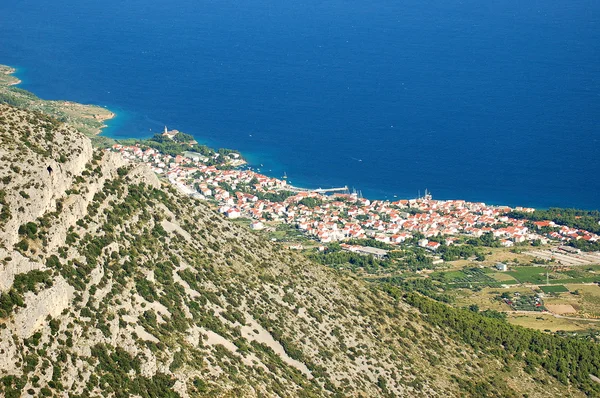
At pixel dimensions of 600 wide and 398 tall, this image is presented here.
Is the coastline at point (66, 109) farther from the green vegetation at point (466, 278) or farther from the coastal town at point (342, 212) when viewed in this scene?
the green vegetation at point (466, 278)

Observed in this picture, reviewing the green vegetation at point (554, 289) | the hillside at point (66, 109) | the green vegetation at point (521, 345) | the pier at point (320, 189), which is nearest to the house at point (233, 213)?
the pier at point (320, 189)

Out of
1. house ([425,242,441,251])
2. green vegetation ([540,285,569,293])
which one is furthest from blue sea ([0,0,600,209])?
green vegetation ([540,285,569,293])

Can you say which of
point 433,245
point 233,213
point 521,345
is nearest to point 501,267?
point 433,245

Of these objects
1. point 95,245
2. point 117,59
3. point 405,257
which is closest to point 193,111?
point 117,59

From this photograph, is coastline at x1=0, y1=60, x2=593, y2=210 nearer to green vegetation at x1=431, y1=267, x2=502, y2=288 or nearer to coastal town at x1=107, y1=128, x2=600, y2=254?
coastal town at x1=107, y1=128, x2=600, y2=254

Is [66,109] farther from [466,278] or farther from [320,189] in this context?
[466,278]

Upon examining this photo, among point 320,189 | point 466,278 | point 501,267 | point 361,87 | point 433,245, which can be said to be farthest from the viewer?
point 361,87
